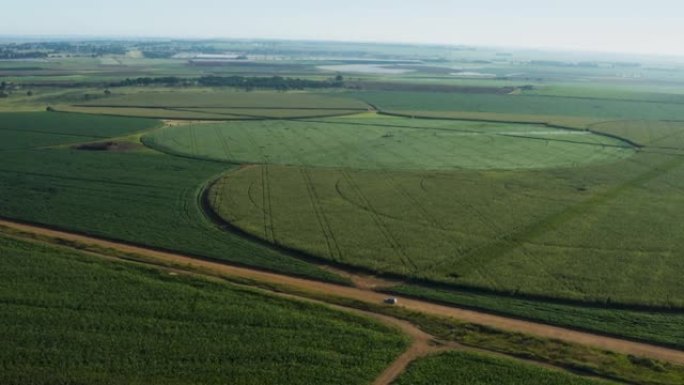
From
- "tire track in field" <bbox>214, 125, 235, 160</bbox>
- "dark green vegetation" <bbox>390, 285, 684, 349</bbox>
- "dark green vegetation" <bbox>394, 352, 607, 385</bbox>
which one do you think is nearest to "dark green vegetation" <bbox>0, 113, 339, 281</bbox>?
"tire track in field" <bbox>214, 125, 235, 160</bbox>

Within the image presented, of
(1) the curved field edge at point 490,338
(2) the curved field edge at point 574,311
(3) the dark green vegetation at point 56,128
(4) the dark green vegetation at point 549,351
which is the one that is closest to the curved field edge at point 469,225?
(2) the curved field edge at point 574,311

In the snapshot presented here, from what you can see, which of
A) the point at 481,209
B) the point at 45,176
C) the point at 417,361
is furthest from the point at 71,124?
the point at 417,361

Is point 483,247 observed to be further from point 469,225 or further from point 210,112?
point 210,112

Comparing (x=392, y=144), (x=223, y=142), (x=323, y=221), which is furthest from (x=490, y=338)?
(x=223, y=142)

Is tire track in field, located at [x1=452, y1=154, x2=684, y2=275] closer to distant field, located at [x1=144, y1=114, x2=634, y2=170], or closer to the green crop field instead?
the green crop field

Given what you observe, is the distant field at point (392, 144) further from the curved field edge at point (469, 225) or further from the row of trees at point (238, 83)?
the row of trees at point (238, 83)

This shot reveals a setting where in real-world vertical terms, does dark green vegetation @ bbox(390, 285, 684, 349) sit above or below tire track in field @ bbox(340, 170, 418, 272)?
below

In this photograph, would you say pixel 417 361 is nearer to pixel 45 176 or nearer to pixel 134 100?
pixel 45 176

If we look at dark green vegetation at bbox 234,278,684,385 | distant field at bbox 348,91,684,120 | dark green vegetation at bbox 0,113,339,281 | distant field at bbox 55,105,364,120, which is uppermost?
distant field at bbox 348,91,684,120
